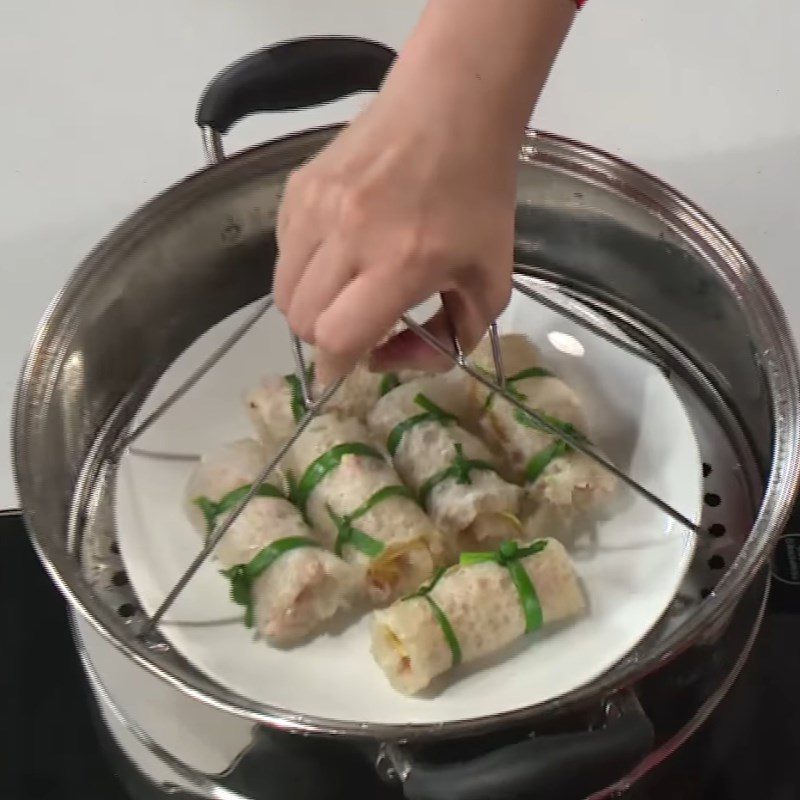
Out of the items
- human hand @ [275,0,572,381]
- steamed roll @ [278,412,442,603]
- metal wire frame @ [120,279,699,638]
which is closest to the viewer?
human hand @ [275,0,572,381]

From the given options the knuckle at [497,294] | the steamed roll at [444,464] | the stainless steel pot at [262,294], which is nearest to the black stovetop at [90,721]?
the stainless steel pot at [262,294]

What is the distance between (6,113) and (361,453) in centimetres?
56

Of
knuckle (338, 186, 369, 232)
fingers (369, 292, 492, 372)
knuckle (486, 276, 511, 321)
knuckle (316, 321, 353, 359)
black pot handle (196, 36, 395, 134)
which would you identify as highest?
black pot handle (196, 36, 395, 134)

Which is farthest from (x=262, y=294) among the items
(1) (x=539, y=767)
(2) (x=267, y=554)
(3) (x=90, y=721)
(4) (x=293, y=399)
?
(1) (x=539, y=767)

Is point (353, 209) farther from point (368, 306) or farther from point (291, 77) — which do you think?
point (291, 77)

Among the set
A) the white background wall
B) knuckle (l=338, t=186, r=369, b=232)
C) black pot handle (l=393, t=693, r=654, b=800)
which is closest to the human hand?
knuckle (l=338, t=186, r=369, b=232)

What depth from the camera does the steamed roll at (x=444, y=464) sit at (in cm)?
71

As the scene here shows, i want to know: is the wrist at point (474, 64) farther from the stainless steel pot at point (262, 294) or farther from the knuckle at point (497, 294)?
the stainless steel pot at point (262, 294)

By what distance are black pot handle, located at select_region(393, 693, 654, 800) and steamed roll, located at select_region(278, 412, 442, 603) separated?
20 centimetres

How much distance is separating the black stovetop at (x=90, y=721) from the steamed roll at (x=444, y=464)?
0.18 metres

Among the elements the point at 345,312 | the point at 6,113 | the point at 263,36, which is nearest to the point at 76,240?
the point at 6,113

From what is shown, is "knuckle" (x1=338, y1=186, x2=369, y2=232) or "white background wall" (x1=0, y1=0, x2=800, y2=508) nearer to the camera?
"knuckle" (x1=338, y1=186, x2=369, y2=232)

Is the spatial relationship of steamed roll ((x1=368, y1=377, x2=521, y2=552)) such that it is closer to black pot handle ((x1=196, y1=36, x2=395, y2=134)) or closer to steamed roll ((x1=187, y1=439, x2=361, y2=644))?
steamed roll ((x1=187, y1=439, x2=361, y2=644))

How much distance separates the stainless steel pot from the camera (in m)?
0.51
